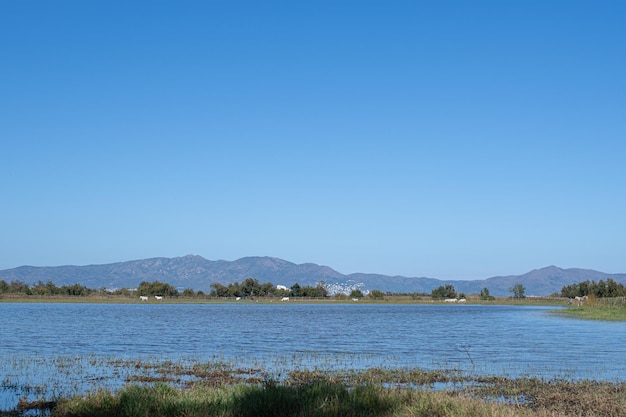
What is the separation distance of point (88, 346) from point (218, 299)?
13764 cm

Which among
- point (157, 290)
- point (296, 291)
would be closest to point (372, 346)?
point (157, 290)

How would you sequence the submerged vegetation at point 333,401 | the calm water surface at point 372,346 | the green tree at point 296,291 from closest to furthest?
the submerged vegetation at point 333,401 → the calm water surface at point 372,346 → the green tree at point 296,291

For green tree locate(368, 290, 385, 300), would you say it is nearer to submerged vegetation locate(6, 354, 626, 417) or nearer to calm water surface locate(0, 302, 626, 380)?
calm water surface locate(0, 302, 626, 380)

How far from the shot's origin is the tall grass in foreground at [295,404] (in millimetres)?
14812

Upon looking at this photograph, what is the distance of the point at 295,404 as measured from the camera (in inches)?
620

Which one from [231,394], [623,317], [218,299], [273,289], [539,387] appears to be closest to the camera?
[231,394]

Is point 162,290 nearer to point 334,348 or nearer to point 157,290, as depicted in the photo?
point 157,290

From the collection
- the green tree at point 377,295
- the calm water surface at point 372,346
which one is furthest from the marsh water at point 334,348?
the green tree at point 377,295

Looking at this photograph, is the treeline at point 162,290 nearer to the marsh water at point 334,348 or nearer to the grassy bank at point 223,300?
the grassy bank at point 223,300

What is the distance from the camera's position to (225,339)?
145ft

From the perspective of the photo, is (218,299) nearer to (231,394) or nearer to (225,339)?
(225,339)

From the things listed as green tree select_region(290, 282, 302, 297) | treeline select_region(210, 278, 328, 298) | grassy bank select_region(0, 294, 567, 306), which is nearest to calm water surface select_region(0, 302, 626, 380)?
grassy bank select_region(0, 294, 567, 306)

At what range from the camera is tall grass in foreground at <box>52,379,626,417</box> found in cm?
1481

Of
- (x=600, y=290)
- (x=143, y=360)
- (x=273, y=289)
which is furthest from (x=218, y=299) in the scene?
(x=143, y=360)
